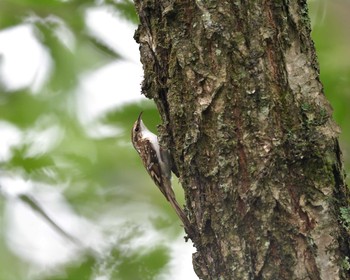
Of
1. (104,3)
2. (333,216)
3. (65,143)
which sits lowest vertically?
(333,216)

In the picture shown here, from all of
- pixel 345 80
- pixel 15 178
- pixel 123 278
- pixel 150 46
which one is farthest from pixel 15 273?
pixel 345 80

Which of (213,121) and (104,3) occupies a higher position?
(104,3)

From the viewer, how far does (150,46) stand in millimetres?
2072

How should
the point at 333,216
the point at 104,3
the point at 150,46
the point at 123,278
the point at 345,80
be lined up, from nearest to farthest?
the point at 333,216 → the point at 150,46 → the point at 345,80 → the point at 123,278 → the point at 104,3

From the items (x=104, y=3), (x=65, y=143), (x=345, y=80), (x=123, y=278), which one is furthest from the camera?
(x=65, y=143)

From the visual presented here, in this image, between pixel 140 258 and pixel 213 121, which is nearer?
pixel 213 121

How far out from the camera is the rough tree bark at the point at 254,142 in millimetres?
1824

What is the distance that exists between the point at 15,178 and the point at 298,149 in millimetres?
1453

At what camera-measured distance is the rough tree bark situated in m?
1.82

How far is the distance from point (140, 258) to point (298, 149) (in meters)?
1.04

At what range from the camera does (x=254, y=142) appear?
1853 mm

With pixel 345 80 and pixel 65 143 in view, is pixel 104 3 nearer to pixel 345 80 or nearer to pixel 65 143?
pixel 65 143

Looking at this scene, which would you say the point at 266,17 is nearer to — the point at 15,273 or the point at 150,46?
the point at 150,46

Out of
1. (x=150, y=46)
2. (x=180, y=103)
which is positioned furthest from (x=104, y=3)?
(x=180, y=103)
